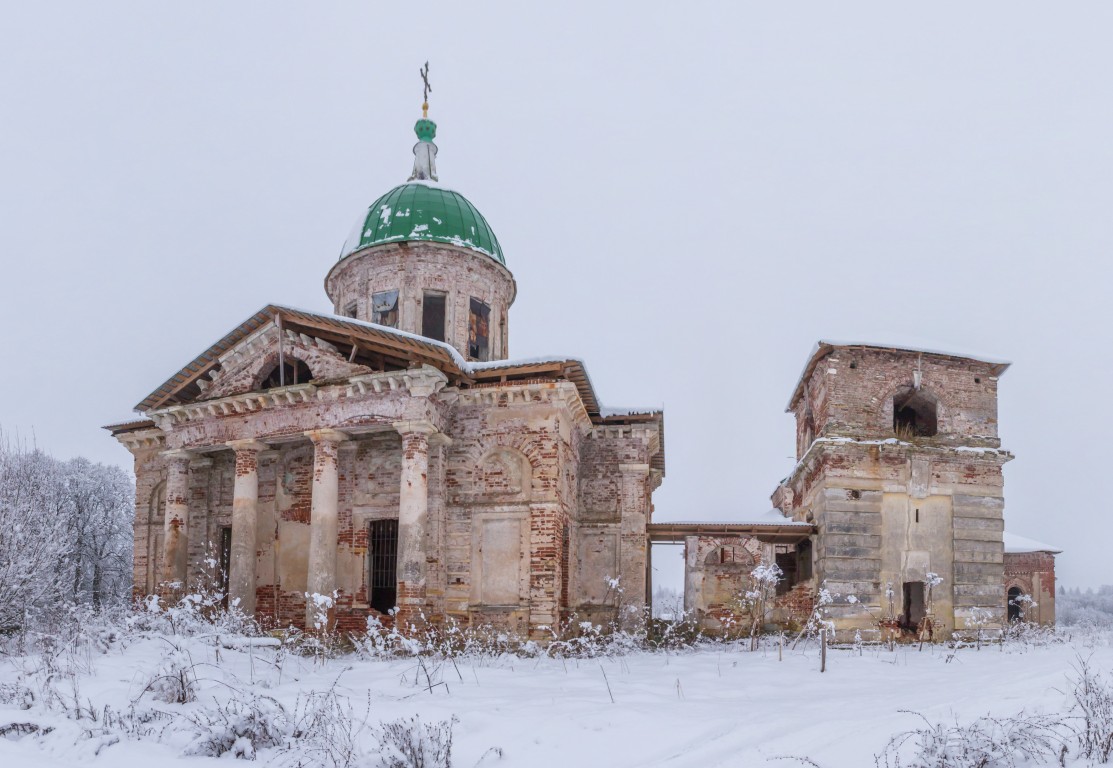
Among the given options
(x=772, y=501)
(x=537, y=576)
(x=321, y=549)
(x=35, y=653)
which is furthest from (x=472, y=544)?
(x=772, y=501)

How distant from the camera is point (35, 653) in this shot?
10266mm

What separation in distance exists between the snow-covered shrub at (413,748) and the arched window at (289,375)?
10753 millimetres

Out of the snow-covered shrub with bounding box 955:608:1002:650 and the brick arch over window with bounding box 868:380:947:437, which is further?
the brick arch over window with bounding box 868:380:947:437

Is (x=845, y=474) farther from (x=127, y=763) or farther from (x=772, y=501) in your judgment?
(x=127, y=763)

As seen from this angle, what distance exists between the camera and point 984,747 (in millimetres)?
6004

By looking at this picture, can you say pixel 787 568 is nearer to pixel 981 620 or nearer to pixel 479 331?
pixel 981 620

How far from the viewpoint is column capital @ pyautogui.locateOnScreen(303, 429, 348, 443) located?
15.3 m

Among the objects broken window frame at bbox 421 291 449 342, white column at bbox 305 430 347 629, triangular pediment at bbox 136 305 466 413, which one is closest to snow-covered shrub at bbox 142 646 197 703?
white column at bbox 305 430 347 629

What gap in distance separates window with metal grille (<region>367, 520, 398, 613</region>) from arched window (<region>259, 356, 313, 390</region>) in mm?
3099

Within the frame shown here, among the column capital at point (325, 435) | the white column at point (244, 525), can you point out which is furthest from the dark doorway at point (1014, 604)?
the white column at point (244, 525)

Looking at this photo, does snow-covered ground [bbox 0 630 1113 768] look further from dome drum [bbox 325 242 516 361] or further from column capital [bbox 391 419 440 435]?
dome drum [bbox 325 242 516 361]

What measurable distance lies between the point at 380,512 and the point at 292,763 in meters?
9.82

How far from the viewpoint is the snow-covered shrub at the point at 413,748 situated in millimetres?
6387

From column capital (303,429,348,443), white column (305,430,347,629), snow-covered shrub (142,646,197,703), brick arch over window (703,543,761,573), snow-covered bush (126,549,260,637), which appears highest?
column capital (303,429,348,443)
